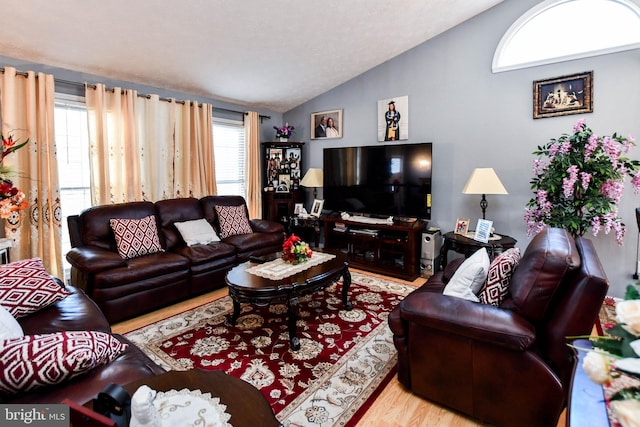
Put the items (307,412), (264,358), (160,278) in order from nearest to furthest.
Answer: (307,412)
(264,358)
(160,278)

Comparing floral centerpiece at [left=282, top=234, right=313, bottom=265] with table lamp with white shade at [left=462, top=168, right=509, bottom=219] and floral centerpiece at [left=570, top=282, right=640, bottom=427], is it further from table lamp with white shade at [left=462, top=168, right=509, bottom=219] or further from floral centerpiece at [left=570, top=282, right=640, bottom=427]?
floral centerpiece at [left=570, top=282, right=640, bottom=427]

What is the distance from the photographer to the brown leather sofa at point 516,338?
1453 mm

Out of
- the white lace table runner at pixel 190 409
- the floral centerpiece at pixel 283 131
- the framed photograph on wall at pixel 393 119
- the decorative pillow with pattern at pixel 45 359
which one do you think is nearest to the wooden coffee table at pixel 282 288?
the decorative pillow with pattern at pixel 45 359

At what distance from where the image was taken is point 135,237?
10.7 ft

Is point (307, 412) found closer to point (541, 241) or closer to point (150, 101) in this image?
point (541, 241)

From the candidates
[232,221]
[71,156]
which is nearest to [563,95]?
[232,221]

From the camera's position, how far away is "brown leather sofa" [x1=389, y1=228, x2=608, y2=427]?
145cm

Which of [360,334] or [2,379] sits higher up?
[2,379]

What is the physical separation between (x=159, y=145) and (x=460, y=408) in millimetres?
4088

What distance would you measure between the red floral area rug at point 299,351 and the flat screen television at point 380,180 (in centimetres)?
138

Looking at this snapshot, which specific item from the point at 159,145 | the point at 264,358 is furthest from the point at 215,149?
the point at 264,358

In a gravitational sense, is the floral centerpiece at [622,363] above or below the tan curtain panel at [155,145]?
below

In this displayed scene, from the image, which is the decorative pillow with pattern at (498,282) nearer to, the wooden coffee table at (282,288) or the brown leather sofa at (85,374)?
the wooden coffee table at (282,288)

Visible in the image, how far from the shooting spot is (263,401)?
108cm
